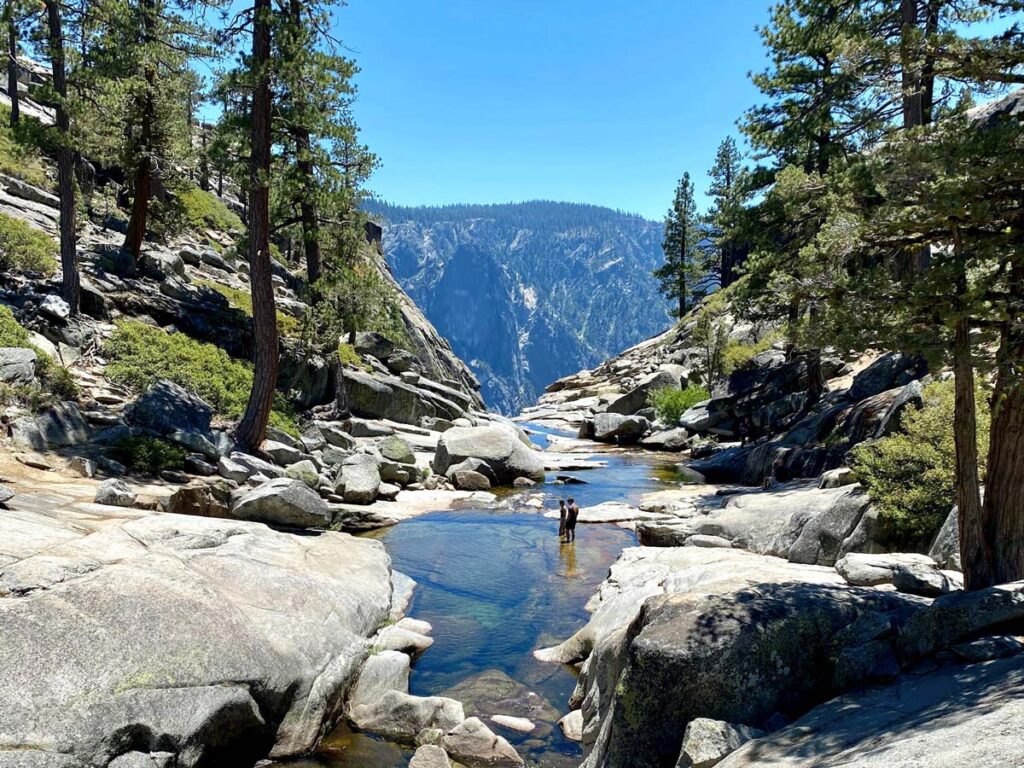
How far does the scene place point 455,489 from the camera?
2228 centimetres

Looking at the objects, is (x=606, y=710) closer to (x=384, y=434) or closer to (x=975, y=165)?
(x=975, y=165)

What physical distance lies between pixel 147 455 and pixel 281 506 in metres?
2.91

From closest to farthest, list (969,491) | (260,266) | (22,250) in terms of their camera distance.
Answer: (969,491), (260,266), (22,250)

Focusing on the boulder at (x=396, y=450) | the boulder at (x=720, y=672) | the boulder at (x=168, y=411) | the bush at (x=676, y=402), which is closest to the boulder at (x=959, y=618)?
the boulder at (x=720, y=672)

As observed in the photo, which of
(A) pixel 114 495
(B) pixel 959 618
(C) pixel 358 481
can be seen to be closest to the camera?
(B) pixel 959 618

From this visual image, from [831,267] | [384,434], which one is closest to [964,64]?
[831,267]

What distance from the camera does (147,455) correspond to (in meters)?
12.8

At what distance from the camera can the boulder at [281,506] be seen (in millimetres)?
12805

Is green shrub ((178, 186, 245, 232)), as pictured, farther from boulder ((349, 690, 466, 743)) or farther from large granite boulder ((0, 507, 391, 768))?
boulder ((349, 690, 466, 743))

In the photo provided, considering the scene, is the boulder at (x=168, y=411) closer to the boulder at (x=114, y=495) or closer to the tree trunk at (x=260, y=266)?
the tree trunk at (x=260, y=266)

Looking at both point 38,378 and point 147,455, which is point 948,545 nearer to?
point 147,455

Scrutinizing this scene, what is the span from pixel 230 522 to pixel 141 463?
13.3ft

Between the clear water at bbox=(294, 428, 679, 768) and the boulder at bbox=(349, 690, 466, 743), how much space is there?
0.20m

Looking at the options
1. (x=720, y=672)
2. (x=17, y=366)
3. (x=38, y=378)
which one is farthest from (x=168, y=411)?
(x=720, y=672)
